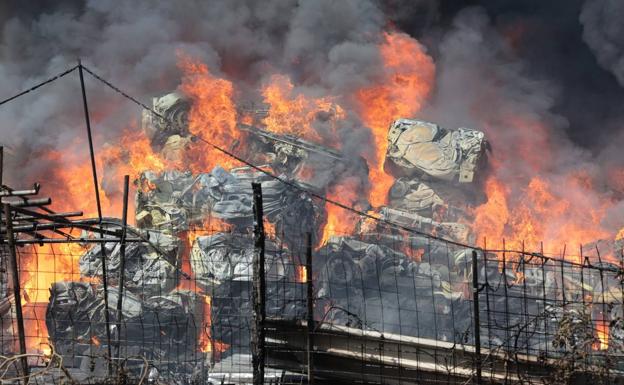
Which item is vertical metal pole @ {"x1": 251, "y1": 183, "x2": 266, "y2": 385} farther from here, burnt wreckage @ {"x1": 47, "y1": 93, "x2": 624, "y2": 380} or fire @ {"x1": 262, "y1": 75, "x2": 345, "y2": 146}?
fire @ {"x1": 262, "y1": 75, "x2": 345, "y2": 146}

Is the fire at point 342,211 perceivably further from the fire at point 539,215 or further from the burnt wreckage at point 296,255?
the fire at point 539,215

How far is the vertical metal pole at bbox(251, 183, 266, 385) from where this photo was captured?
680cm

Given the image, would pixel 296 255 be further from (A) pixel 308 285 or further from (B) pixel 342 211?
(A) pixel 308 285

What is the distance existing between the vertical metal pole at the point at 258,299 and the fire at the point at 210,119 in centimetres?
1599

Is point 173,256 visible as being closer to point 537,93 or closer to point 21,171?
point 21,171

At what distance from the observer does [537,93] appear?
2872 centimetres

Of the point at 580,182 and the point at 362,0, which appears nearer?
the point at 580,182

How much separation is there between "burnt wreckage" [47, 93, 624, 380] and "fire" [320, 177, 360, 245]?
41cm

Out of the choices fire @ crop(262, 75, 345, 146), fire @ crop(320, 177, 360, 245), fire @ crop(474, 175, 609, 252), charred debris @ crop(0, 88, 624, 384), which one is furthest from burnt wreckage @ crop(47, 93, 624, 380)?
fire @ crop(262, 75, 345, 146)

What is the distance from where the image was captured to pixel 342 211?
21.2m

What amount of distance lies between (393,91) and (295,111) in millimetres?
5125

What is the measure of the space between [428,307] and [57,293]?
9486mm

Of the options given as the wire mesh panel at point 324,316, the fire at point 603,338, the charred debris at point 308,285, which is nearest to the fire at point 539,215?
the charred debris at point 308,285

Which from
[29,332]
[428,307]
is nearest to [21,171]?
[29,332]
